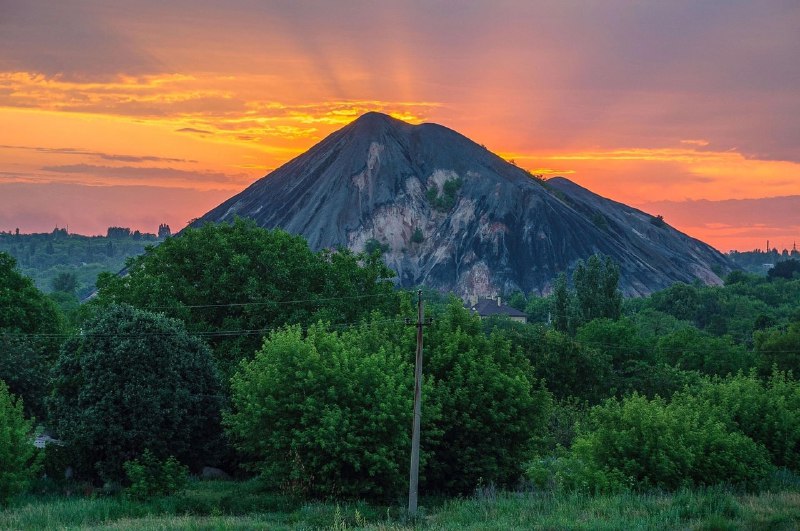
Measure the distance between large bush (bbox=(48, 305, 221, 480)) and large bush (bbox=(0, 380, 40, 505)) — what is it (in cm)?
289

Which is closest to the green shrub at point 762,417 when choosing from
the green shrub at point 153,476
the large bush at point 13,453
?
the green shrub at point 153,476

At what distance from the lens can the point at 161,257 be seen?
64.1m

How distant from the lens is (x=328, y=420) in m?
40.3

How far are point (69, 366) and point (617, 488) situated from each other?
26.1m

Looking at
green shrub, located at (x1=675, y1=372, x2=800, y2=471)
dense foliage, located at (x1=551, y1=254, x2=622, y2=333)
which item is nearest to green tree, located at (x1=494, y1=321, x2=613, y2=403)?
green shrub, located at (x1=675, y1=372, x2=800, y2=471)

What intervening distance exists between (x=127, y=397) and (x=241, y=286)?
18105 mm

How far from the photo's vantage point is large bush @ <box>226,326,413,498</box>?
40.7 metres

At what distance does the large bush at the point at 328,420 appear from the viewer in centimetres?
4072

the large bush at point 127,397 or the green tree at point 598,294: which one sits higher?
the green tree at point 598,294

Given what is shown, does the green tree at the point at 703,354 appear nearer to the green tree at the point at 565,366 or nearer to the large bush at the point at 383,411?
the green tree at the point at 565,366

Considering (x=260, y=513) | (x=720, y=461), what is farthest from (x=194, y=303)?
(x=720, y=461)

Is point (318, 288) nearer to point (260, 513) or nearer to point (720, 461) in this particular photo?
point (260, 513)

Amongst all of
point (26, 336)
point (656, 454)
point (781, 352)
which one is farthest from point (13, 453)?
point (781, 352)

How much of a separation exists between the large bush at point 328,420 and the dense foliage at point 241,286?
14.5 m
